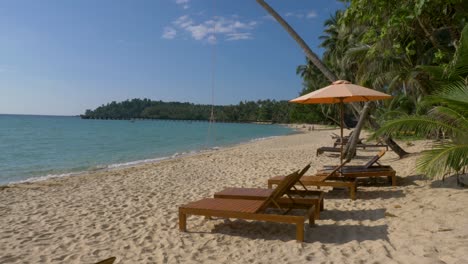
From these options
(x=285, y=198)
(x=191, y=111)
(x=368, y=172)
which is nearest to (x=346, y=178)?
Result: (x=368, y=172)

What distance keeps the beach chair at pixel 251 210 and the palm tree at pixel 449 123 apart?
223 centimetres

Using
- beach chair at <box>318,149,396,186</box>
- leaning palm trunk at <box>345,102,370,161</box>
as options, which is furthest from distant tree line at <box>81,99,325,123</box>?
beach chair at <box>318,149,396,186</box>

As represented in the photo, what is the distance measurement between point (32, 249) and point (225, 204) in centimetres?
234

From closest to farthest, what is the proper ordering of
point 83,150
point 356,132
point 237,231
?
1. point 237,231
2. point 356,132
3. point 83,150

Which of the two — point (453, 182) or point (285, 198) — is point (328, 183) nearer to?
point (285, 198)

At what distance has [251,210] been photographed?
4.43 meters

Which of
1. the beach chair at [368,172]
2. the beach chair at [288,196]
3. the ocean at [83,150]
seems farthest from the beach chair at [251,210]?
the ocean at [83,150]

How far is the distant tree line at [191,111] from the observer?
12569cm

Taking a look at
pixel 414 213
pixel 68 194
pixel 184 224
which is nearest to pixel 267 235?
pixel 184 224

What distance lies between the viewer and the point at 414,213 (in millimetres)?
5004

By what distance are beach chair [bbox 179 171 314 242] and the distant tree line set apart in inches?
4356

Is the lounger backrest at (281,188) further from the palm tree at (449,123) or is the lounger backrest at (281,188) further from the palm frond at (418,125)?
the palm frond at (418,125)

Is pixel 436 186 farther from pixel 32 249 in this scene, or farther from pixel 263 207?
pixel 32 249

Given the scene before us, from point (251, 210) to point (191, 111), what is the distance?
6039 inches
